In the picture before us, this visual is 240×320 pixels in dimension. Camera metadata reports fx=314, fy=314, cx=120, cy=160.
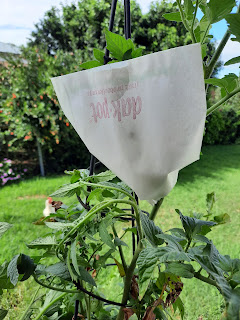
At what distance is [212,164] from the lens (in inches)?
216

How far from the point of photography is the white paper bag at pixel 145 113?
46 cm

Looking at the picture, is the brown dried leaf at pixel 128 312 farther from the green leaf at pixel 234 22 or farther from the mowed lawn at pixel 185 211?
the green leaf at pixel 234 22

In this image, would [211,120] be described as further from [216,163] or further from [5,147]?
[5,147]

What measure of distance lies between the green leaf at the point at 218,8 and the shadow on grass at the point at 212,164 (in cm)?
405

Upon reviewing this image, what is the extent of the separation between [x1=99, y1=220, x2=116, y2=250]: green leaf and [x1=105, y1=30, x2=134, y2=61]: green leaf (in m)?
0.29

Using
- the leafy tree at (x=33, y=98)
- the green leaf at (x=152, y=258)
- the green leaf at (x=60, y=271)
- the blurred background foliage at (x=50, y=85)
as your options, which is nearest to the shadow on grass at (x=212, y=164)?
the blurred background foliage at (x=50, y=85)

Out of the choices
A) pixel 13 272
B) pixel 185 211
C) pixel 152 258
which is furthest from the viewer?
pixel 185 211

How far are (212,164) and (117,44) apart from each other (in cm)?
524

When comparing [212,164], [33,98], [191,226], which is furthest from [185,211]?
[191,226]

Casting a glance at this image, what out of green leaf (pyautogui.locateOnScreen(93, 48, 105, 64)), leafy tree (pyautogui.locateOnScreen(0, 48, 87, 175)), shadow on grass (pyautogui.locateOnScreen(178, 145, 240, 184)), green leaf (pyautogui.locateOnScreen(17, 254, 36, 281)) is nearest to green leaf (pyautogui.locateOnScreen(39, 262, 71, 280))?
green leaf (pyautogui.locateOnScreen(17, 254, 36, 281))

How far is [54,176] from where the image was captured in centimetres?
483

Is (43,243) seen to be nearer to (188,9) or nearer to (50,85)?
(188,9)

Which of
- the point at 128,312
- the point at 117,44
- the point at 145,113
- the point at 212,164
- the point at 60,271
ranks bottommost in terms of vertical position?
the point at 212,164

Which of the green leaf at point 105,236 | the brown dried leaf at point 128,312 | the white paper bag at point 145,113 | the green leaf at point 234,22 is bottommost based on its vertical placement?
the brown dried leaf at point 128,312
